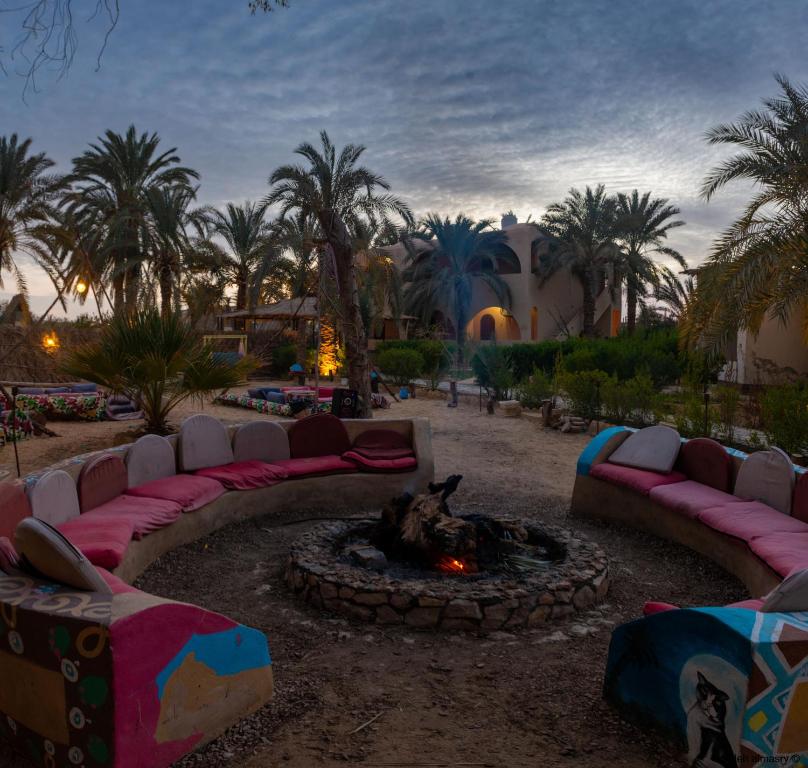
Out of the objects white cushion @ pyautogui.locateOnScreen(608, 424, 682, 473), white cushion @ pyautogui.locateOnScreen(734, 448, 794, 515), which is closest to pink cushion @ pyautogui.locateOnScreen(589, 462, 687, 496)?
white cushion @ pyautogui.locateOnScreen(608, 424, 682, 473)

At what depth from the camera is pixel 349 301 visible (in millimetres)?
10109

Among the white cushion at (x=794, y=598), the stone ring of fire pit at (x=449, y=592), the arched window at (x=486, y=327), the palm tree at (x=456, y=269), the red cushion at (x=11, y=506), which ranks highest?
the palm tree at (x=456, y=269)

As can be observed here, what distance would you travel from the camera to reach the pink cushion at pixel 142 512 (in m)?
4.76

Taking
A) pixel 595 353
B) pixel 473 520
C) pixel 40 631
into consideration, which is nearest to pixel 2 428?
pixel 473 520

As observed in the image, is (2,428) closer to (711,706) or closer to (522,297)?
(711,706)

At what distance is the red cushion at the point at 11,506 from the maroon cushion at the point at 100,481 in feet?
2.31

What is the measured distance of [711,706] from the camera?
2689 mm

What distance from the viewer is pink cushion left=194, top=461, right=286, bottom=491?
20.2 ft

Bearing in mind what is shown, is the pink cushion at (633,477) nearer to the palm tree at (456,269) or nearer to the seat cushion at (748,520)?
the seat cushion at (748,520)

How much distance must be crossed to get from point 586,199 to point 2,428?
22.3 m

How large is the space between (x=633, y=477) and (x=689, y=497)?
0.71 m

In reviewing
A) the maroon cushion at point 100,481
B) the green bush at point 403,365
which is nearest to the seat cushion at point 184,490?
the maroon cushion at point 100,481

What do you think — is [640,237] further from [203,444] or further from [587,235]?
[203,444]

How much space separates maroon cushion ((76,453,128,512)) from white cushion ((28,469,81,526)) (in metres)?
0.07
